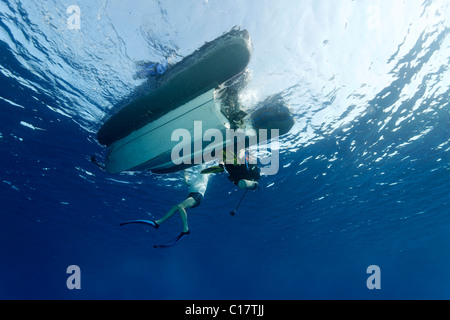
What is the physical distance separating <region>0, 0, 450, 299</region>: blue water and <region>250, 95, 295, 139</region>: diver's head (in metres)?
1.00

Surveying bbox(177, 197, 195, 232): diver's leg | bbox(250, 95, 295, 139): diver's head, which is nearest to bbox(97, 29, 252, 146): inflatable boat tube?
bbox(250, 95, 295, 139): diver's head

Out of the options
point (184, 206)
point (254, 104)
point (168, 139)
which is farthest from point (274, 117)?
point (184, 206)

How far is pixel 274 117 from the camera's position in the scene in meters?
6.99

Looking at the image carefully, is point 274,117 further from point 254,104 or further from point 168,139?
point 168,139

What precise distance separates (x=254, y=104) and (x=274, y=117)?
148 cm

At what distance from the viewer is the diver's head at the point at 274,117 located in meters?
6.86

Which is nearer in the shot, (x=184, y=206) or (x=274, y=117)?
(x=274, y=117)

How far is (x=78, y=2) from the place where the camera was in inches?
206

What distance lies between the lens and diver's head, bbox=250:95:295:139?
6859 millimetres

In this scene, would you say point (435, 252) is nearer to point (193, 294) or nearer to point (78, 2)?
point (78, 2)

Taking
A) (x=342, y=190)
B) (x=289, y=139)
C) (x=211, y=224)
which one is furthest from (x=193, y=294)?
(x=289, y=139)
